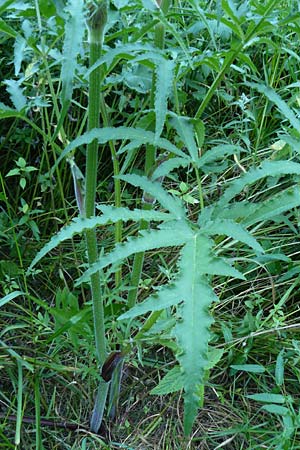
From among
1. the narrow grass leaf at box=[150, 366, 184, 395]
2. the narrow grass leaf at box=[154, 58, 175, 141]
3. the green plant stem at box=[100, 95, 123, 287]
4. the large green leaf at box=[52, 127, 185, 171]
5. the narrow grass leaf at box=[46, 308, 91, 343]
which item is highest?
the narrow grass leaf at box=[154, 58, 175, 141]

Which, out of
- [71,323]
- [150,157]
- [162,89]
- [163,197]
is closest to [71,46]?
[162,89]

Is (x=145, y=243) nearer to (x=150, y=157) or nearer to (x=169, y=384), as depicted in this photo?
(x=150, y=157)

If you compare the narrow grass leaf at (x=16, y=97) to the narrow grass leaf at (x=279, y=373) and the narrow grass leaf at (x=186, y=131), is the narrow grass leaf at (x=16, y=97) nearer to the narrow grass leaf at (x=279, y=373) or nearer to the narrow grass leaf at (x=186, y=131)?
the narrow grass leaf at (x=186, y=131)

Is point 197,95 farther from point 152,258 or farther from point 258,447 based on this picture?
point 258,447

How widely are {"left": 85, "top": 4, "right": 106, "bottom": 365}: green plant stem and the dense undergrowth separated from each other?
0.04ft

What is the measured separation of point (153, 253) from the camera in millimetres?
1392

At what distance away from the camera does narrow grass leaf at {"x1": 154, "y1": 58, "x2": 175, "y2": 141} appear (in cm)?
70

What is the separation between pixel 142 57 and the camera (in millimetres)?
718

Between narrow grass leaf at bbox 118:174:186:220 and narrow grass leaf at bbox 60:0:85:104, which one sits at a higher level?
narrow grass leaf at bbox 60:0:85:104

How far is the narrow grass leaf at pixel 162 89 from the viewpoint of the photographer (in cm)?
70

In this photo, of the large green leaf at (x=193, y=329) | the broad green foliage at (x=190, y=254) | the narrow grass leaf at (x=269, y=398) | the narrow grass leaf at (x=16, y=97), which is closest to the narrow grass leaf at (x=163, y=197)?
the broad green foliage at (x=190, y=254)

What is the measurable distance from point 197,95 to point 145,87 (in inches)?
22.2

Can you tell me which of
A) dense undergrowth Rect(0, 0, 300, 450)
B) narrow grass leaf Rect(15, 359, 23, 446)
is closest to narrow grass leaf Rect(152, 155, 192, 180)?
dense undergrowth Rect(0, 0, 300, 450)

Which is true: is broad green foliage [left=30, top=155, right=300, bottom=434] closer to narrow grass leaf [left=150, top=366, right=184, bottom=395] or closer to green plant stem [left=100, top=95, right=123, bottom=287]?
green plant stem [left=100, top=95, right=123, bottom=287]
